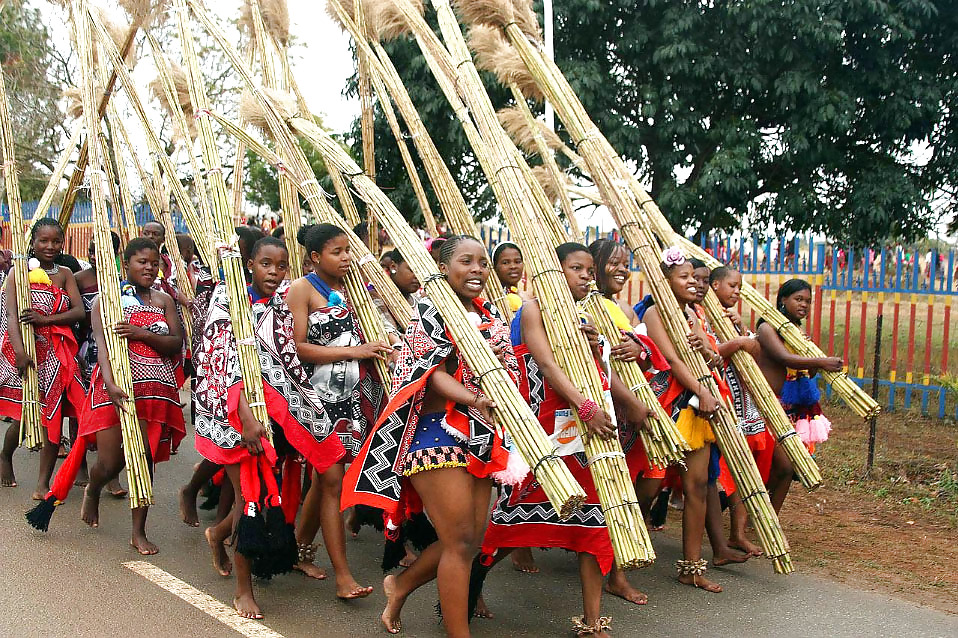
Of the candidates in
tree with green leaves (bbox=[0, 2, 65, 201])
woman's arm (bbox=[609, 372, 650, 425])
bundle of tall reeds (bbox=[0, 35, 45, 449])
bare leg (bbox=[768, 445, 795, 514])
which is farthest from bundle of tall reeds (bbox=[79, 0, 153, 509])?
tree with green leaves (bbox=[0, 2, 65, 201])

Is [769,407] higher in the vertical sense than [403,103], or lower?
lower

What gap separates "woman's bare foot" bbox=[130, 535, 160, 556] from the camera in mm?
4715

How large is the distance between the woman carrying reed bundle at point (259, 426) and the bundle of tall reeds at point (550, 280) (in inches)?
44.6

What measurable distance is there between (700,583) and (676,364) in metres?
1.02

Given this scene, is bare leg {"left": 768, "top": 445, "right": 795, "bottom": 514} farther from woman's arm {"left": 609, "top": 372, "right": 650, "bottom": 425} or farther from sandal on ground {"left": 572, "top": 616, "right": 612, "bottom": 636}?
sandal on ground {"left": 572, "top": 616, "right": 612, "bottom": 636}

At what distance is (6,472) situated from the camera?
602 cm

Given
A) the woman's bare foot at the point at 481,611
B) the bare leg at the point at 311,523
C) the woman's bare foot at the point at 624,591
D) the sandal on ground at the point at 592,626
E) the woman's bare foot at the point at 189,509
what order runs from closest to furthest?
the sandal on ground at the point at 592,626
the woman's bare foot at the point at 481,611
the woman's bare foot at the point at 624,591
the bare leg at the point at 311,523
the woman's bare foot at the point at 189,509

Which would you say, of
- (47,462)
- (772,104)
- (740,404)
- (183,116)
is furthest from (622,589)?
(772,104)

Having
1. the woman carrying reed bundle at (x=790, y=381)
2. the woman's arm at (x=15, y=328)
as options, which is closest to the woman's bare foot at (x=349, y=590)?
the woman carrying reed bundle at (x=790, y=381)

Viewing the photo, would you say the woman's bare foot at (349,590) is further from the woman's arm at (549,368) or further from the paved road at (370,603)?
the woman's arm at (549,368)

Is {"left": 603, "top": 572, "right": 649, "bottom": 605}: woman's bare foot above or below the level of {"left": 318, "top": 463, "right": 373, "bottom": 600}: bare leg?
below

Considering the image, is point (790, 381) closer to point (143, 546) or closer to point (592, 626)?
point (592, 626)

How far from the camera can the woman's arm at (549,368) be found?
140 inches

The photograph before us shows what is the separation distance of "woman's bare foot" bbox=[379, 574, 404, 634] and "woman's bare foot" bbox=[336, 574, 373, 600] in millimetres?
332
